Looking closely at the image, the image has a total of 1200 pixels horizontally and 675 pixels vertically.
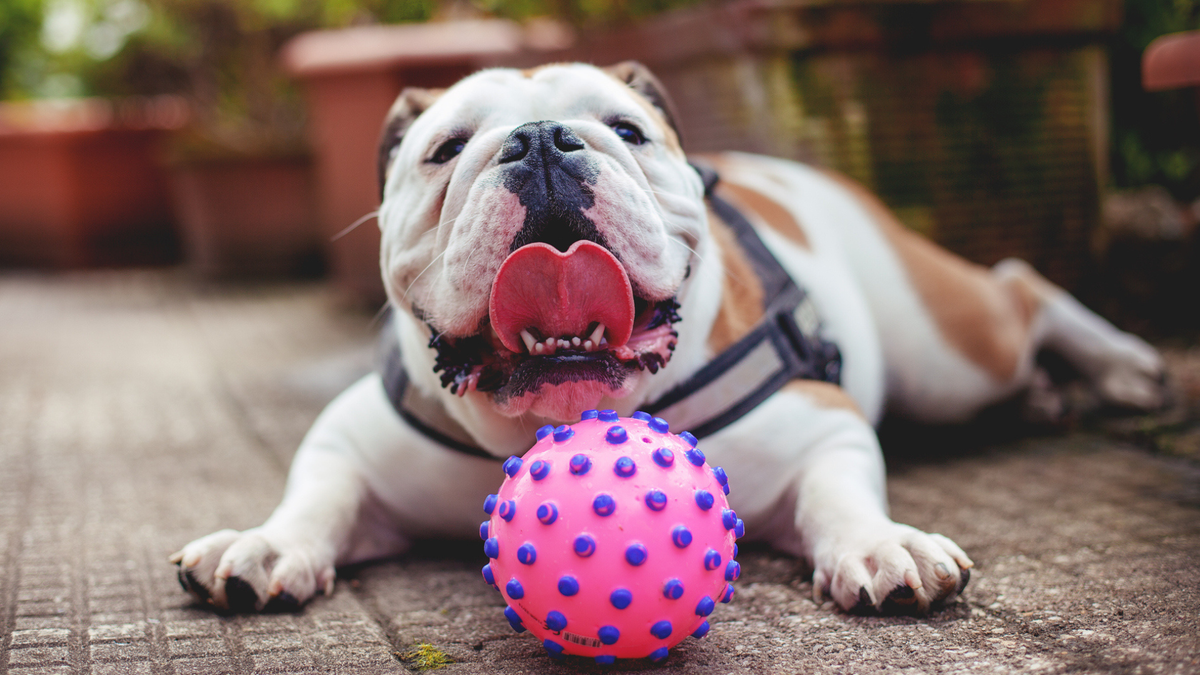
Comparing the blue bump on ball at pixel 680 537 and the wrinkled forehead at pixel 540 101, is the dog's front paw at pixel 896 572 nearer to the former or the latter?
the blue bump on ball at pixel 680 537

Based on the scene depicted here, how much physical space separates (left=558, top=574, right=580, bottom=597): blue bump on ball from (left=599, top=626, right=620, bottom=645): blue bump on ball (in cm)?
7

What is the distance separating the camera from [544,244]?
1.64 meters

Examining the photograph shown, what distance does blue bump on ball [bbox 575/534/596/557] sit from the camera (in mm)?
1406

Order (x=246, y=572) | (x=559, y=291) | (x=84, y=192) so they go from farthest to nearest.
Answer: (x=84, y=192)
(x=246, y=572)
(x=559, y=291)

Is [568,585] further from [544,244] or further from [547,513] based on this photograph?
[544,244]

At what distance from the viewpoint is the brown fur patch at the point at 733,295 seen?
6.74 feet

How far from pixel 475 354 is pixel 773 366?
63cm

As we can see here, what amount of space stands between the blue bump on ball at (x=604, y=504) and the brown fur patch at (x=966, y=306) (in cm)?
164

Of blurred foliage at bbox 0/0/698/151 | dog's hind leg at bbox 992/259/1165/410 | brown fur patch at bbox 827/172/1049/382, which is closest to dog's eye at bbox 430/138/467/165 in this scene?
brown fur patch at bbox 827/172/1049/382

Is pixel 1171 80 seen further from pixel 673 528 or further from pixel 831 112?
pixel 673 528

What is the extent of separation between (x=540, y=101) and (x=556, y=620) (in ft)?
3.21

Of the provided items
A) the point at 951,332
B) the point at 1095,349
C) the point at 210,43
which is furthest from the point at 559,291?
the point at 210,43

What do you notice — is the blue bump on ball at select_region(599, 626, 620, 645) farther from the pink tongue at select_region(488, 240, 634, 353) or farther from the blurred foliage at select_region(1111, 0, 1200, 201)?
the blurred foliage at select_region(1111, 0, 1200, 201)

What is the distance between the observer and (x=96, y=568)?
2.05 metres
